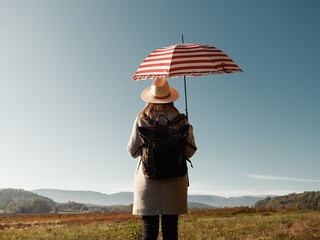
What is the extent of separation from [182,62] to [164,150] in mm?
1659

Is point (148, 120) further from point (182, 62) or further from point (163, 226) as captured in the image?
point (163, 226)

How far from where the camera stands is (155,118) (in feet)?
14.3

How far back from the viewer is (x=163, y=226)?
14.0ft

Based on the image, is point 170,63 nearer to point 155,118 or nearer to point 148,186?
point 155,118

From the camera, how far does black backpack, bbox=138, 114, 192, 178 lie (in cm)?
406

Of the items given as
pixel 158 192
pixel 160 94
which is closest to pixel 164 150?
pixel 158 192

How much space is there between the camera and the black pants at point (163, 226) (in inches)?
164

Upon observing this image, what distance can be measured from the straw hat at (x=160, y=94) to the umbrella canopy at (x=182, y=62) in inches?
10.8

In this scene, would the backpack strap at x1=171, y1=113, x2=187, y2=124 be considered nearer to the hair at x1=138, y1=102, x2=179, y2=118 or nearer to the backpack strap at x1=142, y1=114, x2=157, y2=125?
the hair at x1=138, y1=102, x2=179, y2=118

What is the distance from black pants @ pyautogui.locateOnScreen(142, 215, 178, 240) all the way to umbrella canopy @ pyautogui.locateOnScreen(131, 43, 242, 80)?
81.5 inches

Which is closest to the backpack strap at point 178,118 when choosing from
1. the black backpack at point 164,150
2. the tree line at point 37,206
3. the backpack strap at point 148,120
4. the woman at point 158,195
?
the woman at point 158,195

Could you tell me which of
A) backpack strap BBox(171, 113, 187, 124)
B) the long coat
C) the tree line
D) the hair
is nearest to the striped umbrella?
the hair

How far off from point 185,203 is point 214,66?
7.33 feet

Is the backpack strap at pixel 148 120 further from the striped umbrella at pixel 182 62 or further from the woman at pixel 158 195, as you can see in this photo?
the striped umbrella at pixel 182 62
